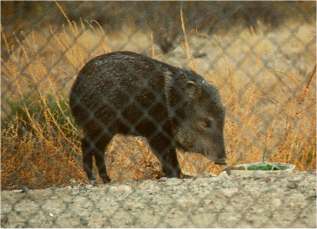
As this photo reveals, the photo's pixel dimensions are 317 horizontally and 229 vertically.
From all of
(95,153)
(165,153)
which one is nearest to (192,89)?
(165,153)

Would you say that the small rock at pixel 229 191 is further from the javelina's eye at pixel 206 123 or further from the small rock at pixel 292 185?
the javelina's eye at pixel 206 123

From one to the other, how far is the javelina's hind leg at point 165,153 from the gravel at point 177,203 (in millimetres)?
350

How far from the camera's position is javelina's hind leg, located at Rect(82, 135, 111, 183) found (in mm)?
5508

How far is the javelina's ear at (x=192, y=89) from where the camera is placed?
5.36 meters

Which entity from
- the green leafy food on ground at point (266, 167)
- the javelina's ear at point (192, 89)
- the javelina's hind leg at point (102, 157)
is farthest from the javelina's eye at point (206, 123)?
the javelina's hind leg at point (102, 157)

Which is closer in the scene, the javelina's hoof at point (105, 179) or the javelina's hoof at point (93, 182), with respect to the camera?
the javelina's hoof at point (93, 182)

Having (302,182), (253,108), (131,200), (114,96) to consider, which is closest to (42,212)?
(131,200)

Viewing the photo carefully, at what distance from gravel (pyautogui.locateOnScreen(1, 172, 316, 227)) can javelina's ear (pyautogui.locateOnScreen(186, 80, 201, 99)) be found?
578mm

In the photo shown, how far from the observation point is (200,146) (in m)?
5.49

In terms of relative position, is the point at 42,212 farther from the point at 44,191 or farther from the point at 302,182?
the point at 302,182

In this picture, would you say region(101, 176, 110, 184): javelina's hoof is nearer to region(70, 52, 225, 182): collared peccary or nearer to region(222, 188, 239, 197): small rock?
region(70, 52, 225, 182): collared peccary

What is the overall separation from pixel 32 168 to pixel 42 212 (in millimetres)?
1254

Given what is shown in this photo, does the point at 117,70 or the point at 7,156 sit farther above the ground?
the point at 117,70

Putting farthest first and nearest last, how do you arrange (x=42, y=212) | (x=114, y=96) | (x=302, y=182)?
(x=114, y=96), (x=302, y=182), (x=42, y=212)
